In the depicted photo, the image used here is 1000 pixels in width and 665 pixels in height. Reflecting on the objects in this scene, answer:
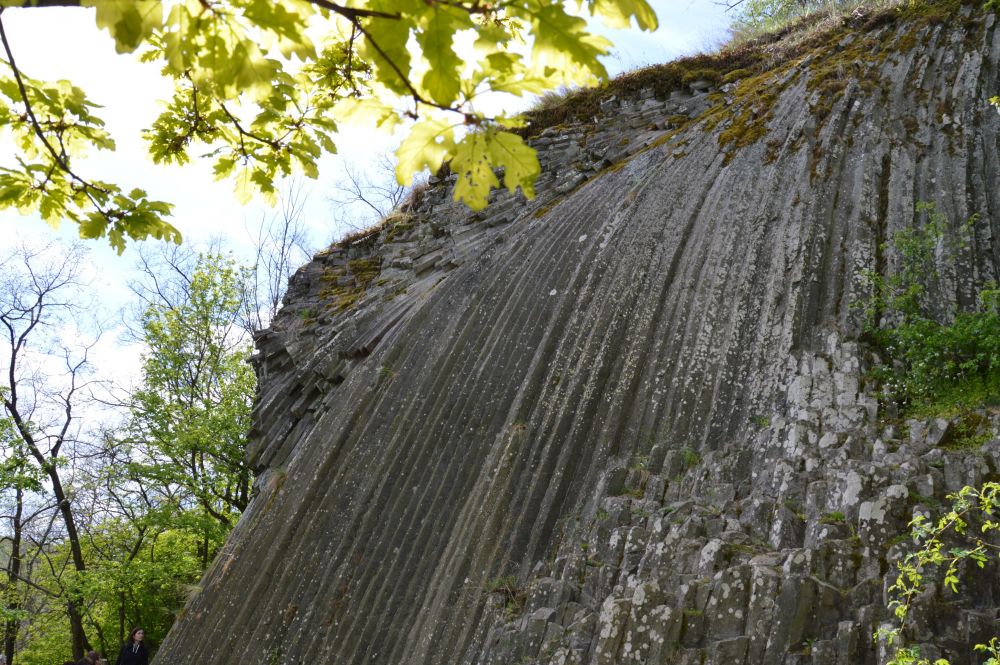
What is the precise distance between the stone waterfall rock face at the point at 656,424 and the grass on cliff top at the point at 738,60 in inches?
24.4

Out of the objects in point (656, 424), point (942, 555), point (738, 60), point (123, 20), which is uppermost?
point (738, 60)

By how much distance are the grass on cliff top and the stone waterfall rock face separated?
2.03 ft

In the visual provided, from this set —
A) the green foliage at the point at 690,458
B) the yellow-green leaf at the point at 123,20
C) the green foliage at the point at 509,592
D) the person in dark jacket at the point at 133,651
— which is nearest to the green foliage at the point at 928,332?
the green foliage at the point at 690,458

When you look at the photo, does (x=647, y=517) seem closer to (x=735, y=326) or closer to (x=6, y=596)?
(x=735, y=326)

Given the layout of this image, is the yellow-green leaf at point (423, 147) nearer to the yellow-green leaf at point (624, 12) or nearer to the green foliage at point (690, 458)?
the yellow-green leaf at point (624, 12)

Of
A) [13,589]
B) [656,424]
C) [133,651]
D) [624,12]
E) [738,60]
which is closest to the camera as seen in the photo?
[624,12]

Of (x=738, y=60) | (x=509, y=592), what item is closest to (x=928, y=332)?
(x=509, y=592)

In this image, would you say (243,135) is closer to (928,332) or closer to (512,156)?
(512,156)

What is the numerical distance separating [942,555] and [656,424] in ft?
11.4

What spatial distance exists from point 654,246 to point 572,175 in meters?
4.13

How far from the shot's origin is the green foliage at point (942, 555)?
171 inches

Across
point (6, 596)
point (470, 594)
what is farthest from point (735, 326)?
point (6, 596)

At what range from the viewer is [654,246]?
1012 centimetres

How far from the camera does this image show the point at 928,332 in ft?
23.8
